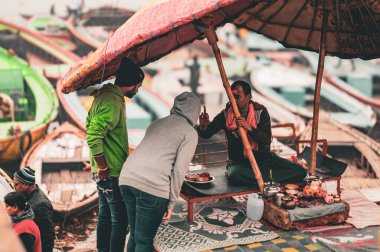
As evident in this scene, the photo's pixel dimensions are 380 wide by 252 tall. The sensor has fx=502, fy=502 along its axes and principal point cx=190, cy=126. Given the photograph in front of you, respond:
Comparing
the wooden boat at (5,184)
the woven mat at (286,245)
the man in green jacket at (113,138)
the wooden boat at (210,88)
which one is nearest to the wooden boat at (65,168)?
the wooden boat at (5,184)

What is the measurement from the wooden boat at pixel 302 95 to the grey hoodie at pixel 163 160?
23.0ft

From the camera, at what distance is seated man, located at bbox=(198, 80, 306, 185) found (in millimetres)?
5113

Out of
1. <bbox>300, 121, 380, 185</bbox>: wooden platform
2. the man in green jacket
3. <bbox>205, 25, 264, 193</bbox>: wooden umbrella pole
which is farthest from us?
<bbox>300, 121, 380, 185</bbox>: wooden platform

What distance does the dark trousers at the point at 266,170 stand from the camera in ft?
16.9

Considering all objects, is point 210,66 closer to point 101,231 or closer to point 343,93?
point 343,93

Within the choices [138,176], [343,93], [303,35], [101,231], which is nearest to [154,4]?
[138,176]

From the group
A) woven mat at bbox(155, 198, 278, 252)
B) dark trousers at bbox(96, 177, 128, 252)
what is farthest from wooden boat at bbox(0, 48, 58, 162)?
dark trousers at bbox(96, 177, 128, 252)

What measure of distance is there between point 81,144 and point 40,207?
452 cm

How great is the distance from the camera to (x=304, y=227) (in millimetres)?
4820

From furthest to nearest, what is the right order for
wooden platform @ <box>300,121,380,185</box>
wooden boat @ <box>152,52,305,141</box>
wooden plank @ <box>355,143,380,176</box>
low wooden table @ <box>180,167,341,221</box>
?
wooden boat @ <box>152,52,305,141</box> < wooden plank @ <box>355,143,380,176</box> < wooden platform @ <box>300,121,380,185</box> < low wooden table @ <box>180,167,341,221</box>

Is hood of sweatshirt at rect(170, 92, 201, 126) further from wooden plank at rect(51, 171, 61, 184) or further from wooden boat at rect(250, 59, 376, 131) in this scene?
wooden boat at rect(250, 59, 376, 131)

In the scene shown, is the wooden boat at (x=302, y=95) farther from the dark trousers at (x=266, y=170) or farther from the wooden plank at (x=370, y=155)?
the dark trousers at (x=266, y=170)

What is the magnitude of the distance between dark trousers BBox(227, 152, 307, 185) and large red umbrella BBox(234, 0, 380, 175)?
7.4 inches

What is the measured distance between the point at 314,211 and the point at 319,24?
7.53 feet
